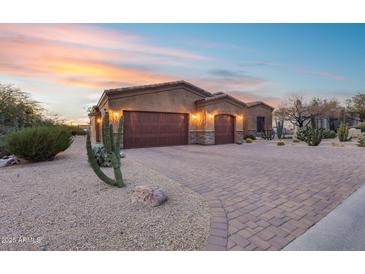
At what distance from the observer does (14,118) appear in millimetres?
13898

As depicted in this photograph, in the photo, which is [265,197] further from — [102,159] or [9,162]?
[9,162]

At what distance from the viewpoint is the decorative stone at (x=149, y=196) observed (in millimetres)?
3150

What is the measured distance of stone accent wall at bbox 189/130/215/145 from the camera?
13.7 metres

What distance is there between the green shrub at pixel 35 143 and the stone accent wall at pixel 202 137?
29.5 feet

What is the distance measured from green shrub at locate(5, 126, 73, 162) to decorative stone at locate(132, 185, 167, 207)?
5.71 meters

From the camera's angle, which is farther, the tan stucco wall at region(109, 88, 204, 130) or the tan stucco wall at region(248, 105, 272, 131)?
the tan stucco wall at region(248, 105, 272, 131)

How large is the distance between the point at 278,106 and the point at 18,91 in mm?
32689

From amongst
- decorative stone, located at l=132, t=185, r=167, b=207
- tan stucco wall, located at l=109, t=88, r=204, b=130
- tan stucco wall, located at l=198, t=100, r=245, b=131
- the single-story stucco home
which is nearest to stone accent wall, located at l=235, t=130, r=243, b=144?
the single-story stucco home

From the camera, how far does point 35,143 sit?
664 cm

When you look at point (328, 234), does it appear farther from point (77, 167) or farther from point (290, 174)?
point (77, 167)

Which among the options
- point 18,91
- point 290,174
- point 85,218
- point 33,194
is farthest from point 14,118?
point 290,174

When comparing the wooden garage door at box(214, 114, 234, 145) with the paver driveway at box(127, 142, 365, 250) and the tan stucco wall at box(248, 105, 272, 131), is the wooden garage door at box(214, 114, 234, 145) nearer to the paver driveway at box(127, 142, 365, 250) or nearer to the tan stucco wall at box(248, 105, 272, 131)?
the tan stucco wall at box(248, 105, 272, 131)

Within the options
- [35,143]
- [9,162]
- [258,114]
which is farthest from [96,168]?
[258,114]
